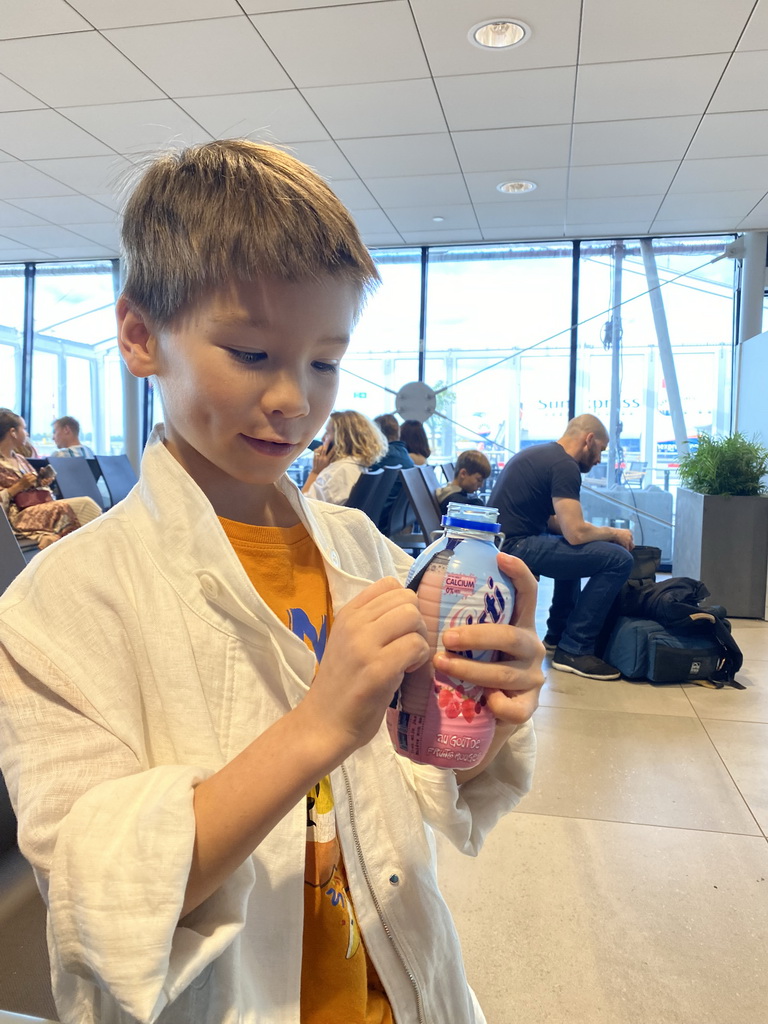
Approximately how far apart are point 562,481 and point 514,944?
2.55 meters

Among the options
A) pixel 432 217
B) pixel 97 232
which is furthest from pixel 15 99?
pixel 432 217

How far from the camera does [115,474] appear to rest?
19.7 feet

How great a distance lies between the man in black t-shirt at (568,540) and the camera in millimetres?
3746

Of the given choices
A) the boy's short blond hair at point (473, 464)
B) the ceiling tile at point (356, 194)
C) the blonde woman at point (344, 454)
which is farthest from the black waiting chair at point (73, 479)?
the ceiling tile at point (356, 194)

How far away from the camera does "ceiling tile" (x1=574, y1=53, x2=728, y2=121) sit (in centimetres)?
381

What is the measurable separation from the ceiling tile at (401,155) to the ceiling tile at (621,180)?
0.98 meters

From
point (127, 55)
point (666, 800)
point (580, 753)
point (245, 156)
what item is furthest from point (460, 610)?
point (127, 55)

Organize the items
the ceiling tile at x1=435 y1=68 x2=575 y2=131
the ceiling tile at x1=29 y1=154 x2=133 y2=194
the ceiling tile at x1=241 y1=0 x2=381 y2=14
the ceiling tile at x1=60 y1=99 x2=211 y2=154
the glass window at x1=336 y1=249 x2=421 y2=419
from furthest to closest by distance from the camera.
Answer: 1. the glass window at x1=336 y1=249 x2=421 y2=419
2. the ceiling tile at x1=29 y1=154 x2=133 y2=194
3. the ceiling tile at x1=60 y1=99 x2=211 y2=154
4. the ceiling tile at x1=435 y1=68 x2=575 y2=131
5. the ceiling tile at x1=241 y1=0 x2=381 y2=14

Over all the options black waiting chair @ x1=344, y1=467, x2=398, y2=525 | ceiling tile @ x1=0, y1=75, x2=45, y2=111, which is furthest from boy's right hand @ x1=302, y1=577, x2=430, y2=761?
ceiling tile @ x1=0, y1=75, x2=45, y2=111

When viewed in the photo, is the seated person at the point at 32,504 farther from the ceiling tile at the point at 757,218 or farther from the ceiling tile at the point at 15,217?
the ceiling tile at the point at 757,218

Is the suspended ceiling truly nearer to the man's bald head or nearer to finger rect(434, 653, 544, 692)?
the man's bald head

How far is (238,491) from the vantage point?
81 centimetres

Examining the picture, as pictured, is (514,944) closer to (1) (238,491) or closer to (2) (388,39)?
(1) (238,491)

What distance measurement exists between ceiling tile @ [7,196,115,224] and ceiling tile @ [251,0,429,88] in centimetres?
269
